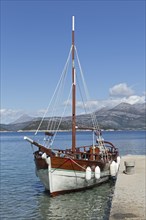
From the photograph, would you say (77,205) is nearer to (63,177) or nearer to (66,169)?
(63,177)

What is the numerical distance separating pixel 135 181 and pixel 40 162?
610 centimetres

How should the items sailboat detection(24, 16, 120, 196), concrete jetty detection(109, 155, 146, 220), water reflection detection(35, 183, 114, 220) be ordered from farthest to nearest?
sailboat detection(24, 16, 120, 196) < water reflection detection(35, 183, 114, 220) < concrete jetty detection(109, 155, 146, 220)

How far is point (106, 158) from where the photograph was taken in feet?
85.6

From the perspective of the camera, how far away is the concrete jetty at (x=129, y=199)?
1159 centimetres

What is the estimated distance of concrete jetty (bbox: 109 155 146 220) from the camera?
1159 cm

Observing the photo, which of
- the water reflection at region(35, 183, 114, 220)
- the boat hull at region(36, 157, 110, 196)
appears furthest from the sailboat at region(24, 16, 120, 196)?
the water reflection at region(35, 183, 114, 220)

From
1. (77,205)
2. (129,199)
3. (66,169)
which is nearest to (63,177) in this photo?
(66,169)

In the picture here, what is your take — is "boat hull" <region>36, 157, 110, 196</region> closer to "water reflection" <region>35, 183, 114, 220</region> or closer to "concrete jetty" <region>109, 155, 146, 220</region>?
"water reflection" <region>35, 183, 114, 220</region>

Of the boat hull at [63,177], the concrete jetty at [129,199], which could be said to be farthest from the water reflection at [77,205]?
the concrete jetty at [129,199]

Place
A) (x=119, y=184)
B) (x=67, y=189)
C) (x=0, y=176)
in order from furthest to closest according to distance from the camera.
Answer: (x=0, y=176)
(x=67, y=189)
(x=119, y=184)

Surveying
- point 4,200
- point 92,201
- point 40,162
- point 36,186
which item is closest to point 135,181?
point 92,201

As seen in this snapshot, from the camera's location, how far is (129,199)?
45.4 feet

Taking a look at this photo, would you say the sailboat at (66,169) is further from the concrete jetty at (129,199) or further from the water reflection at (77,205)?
the concrete jetty at (129,199)

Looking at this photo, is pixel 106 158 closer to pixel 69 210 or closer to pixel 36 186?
pixel 36 186
